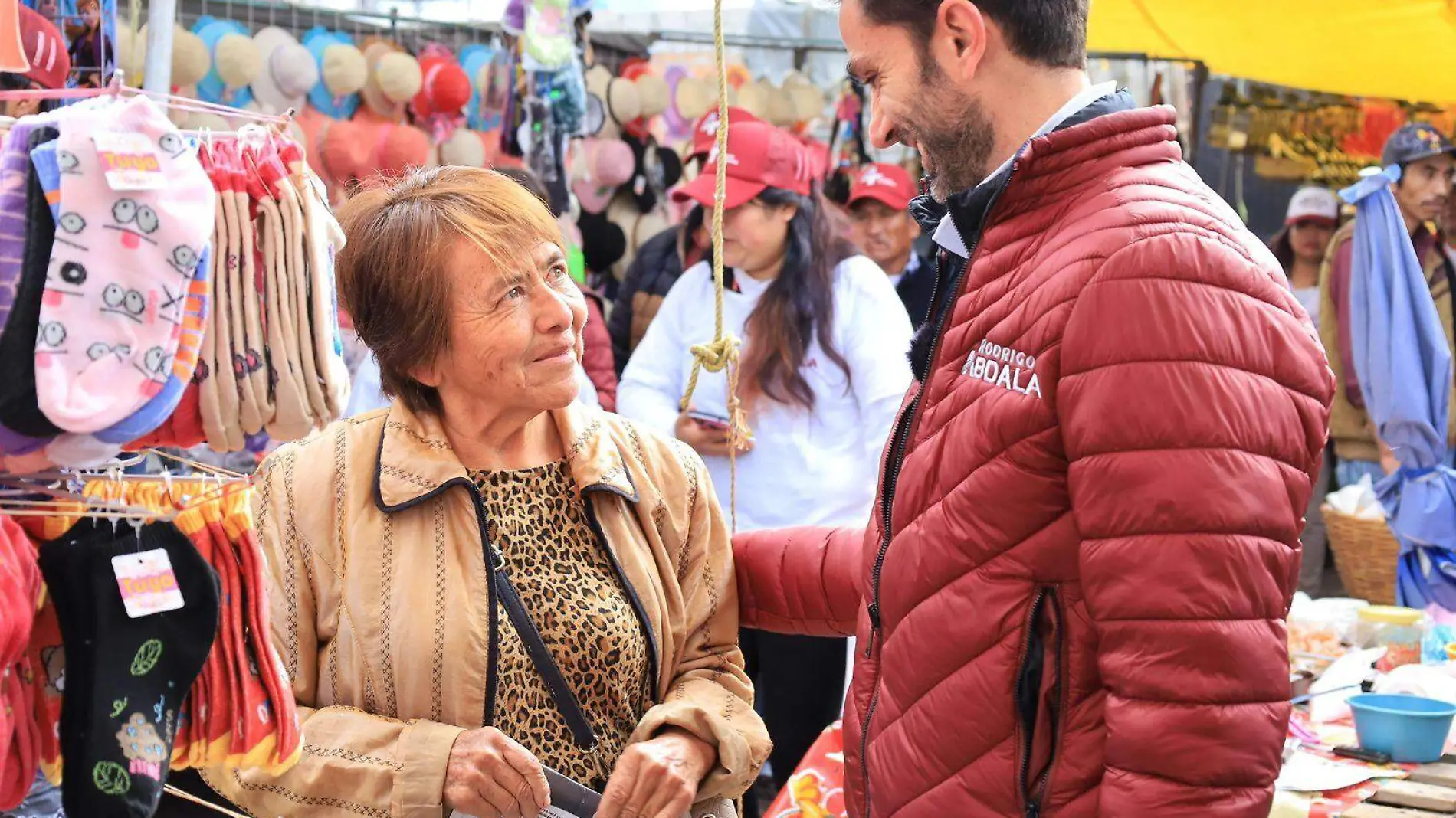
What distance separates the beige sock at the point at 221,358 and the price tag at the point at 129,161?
117 millimetres

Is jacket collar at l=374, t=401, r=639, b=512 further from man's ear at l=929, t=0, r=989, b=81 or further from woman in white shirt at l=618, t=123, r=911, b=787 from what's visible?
woman in white shirt at l=618, t=123, r=911, b=787

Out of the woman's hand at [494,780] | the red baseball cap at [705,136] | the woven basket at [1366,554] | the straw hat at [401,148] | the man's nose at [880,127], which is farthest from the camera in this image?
the woven basket at [1366,554]

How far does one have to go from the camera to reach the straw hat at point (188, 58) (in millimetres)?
4617

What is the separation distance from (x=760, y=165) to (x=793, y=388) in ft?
2.34

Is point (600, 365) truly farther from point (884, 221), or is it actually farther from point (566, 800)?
point (566, 800)

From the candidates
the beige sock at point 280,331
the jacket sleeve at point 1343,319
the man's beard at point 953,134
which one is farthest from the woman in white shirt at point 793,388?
the jacket sleeve at point 1343,319

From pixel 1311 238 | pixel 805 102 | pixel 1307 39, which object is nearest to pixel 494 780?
pixel 805 102

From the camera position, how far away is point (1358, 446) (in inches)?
246

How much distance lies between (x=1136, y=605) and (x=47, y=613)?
1.09m

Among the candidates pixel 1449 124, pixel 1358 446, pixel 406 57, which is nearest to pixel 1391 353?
pixel 1358 446

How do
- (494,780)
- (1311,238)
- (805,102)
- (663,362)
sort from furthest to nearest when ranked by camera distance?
(1311,238), (805,102), (663,362), (494,780)

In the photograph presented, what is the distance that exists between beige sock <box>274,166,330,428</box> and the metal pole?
833 millimetres

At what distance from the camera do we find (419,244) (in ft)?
6.77

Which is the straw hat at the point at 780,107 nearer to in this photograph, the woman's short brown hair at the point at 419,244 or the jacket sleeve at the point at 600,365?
the jacket sleeve at the point at 600,365
